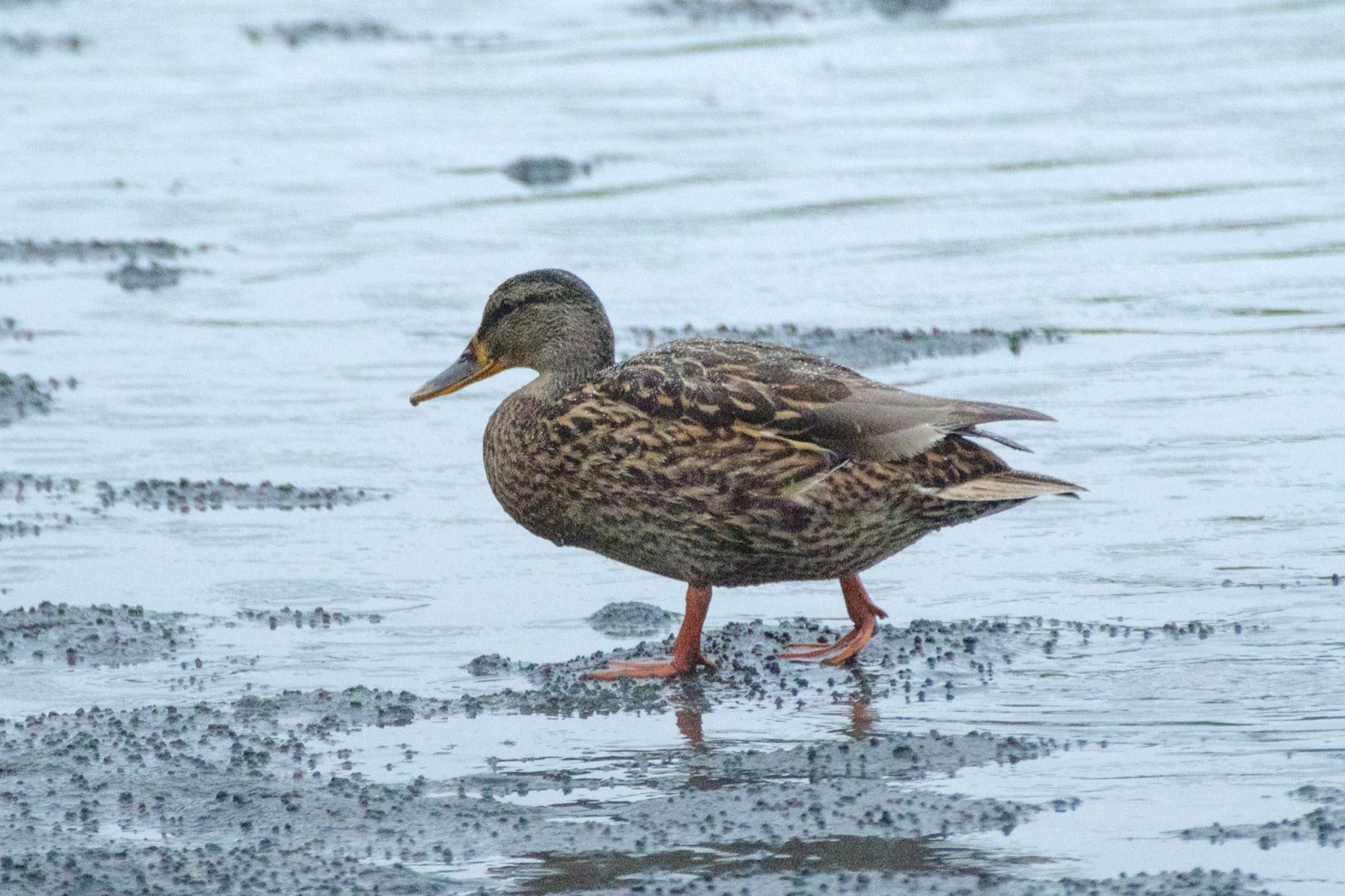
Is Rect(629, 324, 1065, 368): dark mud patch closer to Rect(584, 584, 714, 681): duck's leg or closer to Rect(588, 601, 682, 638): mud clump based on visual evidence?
Rect(588, 601, 682, 638): mud clump

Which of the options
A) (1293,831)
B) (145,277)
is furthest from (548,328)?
(145,277)

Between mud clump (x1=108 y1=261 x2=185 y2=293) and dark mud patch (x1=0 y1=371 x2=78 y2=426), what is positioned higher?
mud clump (x1=108 y1=261 x2=185 y2=293)

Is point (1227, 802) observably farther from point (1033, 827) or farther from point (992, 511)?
point (992, 511)

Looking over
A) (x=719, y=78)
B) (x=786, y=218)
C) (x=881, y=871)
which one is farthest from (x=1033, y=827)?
(x=719, y=78)

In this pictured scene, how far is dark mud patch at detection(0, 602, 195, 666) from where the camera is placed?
237 inches

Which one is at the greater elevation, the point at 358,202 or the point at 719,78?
the point at 719,78

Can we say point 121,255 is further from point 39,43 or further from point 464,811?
point 39,43

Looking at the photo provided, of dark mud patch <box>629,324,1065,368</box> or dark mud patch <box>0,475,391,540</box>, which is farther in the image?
dark mud patch <box>629,324,1065,368</box>

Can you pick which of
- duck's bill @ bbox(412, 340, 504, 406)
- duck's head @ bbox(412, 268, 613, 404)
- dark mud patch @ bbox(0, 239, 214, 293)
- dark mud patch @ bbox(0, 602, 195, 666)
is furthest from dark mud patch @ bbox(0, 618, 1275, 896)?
dark mud patch @ bbox(0, 239, 214, 293)

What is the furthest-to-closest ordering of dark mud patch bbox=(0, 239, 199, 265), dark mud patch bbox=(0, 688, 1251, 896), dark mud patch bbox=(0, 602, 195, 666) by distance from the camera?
dark mud patch bbox=(0, 239, 199, 265) → dark mud patch bbox=(0, 602, 195, 666) → dark mud patch bbox=(0, 688, 1251, 896)

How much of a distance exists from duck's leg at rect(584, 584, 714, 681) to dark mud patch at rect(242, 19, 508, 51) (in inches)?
→ 541

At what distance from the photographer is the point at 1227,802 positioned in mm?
4648

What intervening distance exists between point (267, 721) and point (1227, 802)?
89.4 inches

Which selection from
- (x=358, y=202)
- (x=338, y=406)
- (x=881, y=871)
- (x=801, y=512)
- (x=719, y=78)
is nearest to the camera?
(x=881, y=871)
